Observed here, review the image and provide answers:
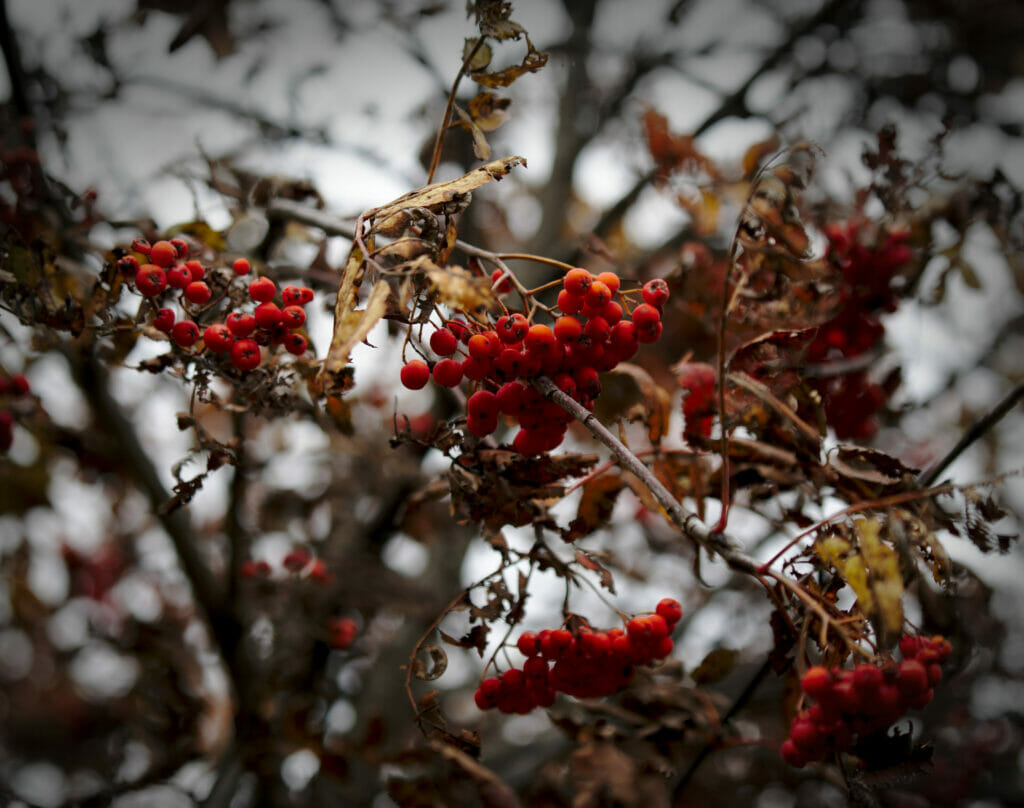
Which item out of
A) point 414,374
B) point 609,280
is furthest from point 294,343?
point 609,280

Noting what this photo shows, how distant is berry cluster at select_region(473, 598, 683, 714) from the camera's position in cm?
165

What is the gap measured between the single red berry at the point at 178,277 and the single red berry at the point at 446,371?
2.56 feet

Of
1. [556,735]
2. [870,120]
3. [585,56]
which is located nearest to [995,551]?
[556,735]

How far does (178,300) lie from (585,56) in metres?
4.10

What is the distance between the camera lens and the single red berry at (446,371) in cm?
139

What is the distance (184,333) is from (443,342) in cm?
71

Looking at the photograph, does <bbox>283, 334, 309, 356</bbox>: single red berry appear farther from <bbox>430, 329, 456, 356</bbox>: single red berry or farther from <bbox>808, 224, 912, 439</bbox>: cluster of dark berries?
<bbox>808, 224, 912, 439</bbox>: cluster of dark berries

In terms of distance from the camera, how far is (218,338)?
5.28 feet

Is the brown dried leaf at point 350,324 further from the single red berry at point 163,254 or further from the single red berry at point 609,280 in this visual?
the single red berry at point 163,254

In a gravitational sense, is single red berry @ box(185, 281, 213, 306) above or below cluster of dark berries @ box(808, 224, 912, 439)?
above

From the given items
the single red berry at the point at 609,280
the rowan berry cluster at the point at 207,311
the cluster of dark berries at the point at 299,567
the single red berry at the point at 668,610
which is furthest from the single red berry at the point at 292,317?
the cluster of dark berries at the point at 299,567

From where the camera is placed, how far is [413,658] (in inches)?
63.9

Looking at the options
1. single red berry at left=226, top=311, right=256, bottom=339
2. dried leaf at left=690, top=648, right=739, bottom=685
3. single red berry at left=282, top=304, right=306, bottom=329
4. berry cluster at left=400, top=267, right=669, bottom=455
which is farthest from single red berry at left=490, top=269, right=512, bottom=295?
dried leaf at left=690, top=648, right=739, bottom=685

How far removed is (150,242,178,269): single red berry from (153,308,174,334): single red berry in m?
0.13
